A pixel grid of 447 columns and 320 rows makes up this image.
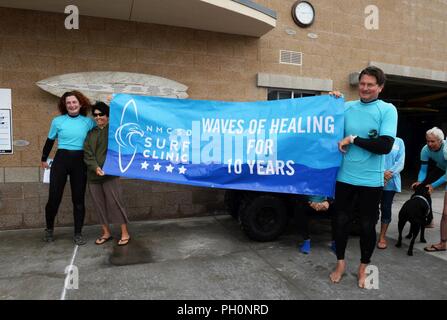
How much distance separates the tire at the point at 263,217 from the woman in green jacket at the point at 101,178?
4.95ft

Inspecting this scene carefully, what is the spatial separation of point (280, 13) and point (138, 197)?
12.9ft

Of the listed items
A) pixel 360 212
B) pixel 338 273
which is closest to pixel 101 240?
pixel 338 273

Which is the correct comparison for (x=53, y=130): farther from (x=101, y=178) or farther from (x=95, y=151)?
(x=101, y=178)

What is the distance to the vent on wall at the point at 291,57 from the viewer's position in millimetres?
5895

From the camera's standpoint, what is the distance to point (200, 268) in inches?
139

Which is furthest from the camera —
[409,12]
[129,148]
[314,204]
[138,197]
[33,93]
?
[409,12]

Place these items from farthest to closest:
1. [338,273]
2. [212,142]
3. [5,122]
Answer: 1. [5,122]
2. [212,142]
3. [338,273]

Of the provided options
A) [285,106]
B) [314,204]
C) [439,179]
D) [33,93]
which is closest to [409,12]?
[439,179]

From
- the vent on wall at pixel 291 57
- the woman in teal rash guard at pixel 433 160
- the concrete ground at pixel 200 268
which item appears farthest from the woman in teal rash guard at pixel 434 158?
the vent on wall at pixel 291 57

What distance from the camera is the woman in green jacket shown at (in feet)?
13.2

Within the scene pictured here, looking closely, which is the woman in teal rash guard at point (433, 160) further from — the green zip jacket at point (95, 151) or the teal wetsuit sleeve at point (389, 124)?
the green zip jacket at point (95, 151)

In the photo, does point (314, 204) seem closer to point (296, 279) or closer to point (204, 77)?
point (296, 279)

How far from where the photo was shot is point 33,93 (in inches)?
185

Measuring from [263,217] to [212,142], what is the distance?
1.16 metres
